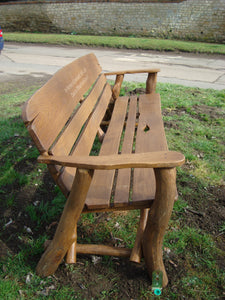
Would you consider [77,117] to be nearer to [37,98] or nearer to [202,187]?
[37,98]

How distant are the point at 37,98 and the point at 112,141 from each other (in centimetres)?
94

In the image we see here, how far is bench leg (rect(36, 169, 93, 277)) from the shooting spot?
158 centimetres

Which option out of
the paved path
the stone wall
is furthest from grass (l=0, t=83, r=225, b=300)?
the stone wall

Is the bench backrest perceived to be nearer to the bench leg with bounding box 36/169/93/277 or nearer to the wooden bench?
the wooden bench

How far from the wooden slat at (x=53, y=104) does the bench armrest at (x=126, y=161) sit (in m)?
0.17

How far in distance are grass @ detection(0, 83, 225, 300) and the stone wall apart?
40.3 ft

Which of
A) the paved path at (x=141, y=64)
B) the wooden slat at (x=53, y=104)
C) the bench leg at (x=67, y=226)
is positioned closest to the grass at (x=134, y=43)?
the paved path at (x=141, y=64)

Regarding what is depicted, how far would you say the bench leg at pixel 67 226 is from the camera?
1578 millimetres

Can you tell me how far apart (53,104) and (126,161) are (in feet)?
2.39

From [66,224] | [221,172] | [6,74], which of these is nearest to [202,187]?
[221,172]

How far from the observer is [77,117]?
88.7 inches

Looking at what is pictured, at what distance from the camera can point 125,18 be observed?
52.2 ft

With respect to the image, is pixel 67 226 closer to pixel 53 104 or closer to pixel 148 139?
pixel 53 104

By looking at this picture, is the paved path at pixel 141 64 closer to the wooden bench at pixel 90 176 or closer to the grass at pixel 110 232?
the grass at pixel 110 232
